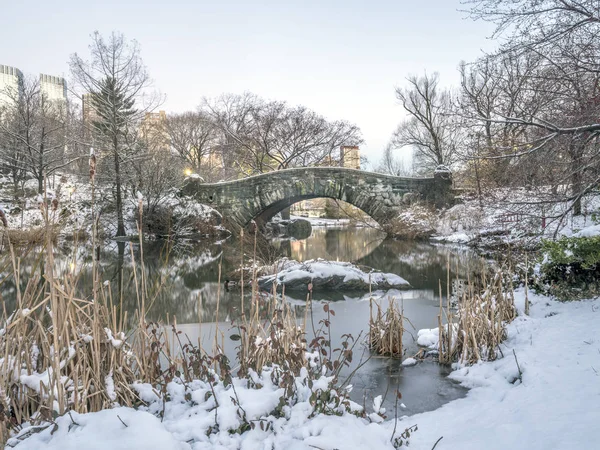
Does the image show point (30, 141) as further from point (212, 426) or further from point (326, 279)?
point (212, 426)

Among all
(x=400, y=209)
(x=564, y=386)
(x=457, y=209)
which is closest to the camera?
(x=564, y=386)

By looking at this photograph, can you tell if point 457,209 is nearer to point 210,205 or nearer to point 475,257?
point 475,257

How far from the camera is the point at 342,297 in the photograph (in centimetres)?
714

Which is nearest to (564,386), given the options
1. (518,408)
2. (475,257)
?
(518,408)

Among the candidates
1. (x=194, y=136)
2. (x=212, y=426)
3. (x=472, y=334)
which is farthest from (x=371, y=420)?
(x=194, y=136)

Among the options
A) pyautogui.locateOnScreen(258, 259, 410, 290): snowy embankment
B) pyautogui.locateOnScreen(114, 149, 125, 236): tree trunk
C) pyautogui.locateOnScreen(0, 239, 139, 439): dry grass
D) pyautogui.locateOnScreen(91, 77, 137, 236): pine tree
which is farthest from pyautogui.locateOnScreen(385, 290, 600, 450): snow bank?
pyautogui.locateOnScreen(91, 77, 137, 236): pine tree

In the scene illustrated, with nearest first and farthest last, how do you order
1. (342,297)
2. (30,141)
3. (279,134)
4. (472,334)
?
(472,334), (342,297), (30,141), (279,134)

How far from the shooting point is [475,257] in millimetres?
10930

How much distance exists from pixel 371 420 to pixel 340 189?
15643 millimetres

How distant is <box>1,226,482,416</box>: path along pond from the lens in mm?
3348

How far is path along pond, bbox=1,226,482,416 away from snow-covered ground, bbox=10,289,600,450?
0.43m

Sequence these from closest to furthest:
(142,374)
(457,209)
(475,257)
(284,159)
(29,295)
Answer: (29,295)
(142,374)
(475,257)
(457,209)
(284,159)

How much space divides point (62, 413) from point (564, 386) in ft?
8.73

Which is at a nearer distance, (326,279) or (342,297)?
(342,297)
